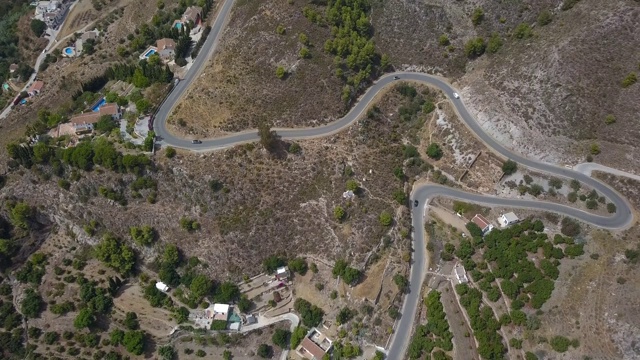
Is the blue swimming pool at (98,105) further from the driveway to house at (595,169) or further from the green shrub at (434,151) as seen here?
the driveway to house at (595,169)

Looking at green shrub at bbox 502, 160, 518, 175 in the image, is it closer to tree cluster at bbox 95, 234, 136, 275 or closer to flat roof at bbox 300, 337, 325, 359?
flat roof at bbox 300, 337, 325, 359

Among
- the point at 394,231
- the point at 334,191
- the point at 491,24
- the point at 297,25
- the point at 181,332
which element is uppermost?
the point at 297,25

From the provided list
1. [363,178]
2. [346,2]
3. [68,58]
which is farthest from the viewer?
[68,58]

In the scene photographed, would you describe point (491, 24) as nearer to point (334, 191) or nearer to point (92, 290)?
point (334, 191)

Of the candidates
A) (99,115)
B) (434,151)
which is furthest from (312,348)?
(99,115)

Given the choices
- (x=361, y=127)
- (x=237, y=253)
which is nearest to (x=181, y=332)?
(x=237, y=253)

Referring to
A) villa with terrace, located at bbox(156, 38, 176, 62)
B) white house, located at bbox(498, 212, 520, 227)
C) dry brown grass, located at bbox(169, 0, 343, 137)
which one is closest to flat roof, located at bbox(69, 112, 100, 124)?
dry brown grass, located at bbox(169, 0, 343, 137)

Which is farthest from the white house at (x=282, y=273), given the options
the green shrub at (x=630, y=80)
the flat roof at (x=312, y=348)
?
the green shrub at (x=630, y=80)
